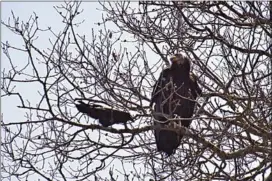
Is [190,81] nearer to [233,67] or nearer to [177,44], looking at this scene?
[177,44]

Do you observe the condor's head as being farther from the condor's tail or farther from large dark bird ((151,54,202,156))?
the condor's tail

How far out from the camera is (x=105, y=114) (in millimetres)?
5496

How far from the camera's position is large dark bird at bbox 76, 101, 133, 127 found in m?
5.48

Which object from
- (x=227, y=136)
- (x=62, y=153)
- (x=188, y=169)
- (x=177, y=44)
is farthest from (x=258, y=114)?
(x=62, y=153)

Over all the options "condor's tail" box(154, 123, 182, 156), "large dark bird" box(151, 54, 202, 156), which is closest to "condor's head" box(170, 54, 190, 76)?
"large dark bird" box(151, 54, 202, 156)

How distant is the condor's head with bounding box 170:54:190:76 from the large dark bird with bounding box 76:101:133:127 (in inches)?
36.2

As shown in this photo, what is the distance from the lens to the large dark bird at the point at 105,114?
5.48m

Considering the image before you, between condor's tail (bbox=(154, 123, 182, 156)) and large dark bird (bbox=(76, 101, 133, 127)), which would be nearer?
Result: large dark bird (bbox=(76, 101, 133, 127))

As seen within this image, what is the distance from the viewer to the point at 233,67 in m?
5.19

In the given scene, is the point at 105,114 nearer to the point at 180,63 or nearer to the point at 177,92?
the point at 177,92

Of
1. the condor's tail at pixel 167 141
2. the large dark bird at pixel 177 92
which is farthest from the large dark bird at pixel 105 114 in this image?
the condor's tail at pixel 167 141

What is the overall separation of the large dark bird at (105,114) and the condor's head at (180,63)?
920mm

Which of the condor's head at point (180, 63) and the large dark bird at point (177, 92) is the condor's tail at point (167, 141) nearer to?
the large dark bird at point (177, 92)

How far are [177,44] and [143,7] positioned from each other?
0.60 metres
